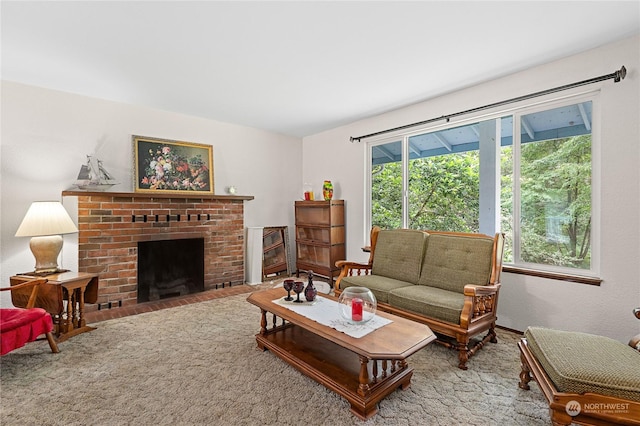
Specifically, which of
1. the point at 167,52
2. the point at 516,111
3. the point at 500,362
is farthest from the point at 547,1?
the point at 167,52

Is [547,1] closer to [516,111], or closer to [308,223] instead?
[516,111]

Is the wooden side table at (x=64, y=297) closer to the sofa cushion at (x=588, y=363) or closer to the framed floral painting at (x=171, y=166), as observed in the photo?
the framed floral painting at (x=171, y=166)

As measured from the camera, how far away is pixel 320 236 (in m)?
4.84

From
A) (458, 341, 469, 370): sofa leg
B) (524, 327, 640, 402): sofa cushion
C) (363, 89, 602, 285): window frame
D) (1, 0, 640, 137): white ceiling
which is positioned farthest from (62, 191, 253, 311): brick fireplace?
(524, 327, 640, 402): sofa cushion

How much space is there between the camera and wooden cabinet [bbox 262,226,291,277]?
5059 millimetres

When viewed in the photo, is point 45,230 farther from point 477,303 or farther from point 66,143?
point 477,303

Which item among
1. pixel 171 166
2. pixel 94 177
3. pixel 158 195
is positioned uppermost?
pixel 171 166

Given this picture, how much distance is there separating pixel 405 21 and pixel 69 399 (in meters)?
3.33

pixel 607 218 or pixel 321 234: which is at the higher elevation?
pixel 607 218

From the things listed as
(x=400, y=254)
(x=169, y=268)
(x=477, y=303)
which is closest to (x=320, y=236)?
(x=400, y=254)

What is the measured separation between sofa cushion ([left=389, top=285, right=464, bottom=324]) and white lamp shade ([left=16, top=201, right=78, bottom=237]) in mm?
3206

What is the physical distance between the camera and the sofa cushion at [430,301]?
2379 mm

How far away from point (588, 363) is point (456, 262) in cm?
142

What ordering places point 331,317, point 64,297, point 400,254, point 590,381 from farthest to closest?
point 400,254
point 64,297
point 331,317
point 590,381
